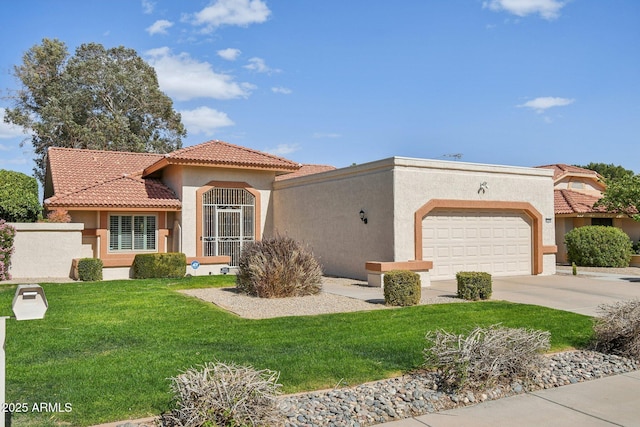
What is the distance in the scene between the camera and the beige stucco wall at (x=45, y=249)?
1852 cm

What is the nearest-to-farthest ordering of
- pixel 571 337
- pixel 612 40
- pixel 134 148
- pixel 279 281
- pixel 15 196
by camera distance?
pixel 571 337 < pixel 279 281 < pixel 612 40 < pixel 15 196 < pixel 134 148

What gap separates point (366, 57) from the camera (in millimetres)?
17469

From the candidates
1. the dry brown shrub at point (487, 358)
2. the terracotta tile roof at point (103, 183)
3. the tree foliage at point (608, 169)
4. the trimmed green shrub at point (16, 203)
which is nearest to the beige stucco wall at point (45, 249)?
the terracotta tile roof at point (103, 183)

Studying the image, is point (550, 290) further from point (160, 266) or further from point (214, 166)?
point (160, 266)

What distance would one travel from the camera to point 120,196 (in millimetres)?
19953

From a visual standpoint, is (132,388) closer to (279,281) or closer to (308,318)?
(308,318)

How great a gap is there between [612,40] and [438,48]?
4.65 m

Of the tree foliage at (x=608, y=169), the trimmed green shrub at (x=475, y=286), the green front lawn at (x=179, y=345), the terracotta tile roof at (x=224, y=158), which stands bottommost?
the green front lawn at (x=179, y=345)

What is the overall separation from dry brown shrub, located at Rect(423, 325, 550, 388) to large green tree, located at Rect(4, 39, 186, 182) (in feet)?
119

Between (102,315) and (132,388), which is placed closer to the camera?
(132,388)

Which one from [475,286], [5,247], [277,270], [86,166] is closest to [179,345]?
[277,270]

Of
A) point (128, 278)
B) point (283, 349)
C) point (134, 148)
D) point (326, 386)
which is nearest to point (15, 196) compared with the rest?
point (128, 278)

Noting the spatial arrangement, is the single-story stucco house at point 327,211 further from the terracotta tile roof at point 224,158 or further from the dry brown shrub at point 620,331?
the dry brown shrub at point 620,331

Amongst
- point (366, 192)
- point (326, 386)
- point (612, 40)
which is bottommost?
point (326, 386)
